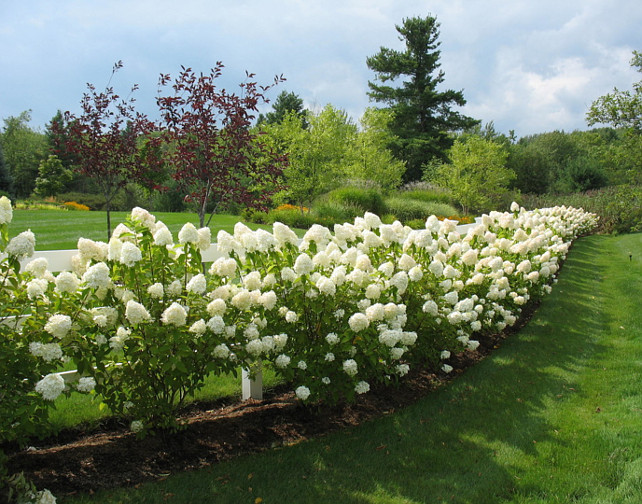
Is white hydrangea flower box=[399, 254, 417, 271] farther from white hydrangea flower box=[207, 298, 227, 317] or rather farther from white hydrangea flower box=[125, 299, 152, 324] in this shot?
white hydrangea flower box=[125, 299, 152, 324]

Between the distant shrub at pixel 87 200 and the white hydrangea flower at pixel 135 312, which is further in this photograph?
the distant shrub at pixel 87 200

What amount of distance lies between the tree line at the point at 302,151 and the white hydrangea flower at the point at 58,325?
3.56 meters

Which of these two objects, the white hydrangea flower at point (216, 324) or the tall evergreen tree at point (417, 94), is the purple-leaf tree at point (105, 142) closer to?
the white hydrangea flower at point (216, 324)

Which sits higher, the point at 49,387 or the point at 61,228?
the point at 61,228

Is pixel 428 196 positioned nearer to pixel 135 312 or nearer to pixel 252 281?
pixel 252 281

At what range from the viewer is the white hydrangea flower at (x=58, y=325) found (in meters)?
2.40

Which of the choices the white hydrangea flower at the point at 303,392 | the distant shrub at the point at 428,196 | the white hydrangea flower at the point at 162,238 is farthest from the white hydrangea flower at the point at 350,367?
the distant shrub at the point at 428,196

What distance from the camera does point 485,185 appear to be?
25406 mm

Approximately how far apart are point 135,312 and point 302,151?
1462 cm

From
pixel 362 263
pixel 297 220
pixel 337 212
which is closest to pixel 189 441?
pixel 362 263

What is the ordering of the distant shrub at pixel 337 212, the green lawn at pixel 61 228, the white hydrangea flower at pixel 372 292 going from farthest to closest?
1. the distant shrub at pixel 337 212
2. the green lawn at pixel 61 228
3. the white hydrangea flower at pixel 372 292

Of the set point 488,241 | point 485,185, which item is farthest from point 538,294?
point 485,185

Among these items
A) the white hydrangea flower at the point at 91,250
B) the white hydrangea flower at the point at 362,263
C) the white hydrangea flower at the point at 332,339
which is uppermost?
the white hydrangea flower at the point at 91,250

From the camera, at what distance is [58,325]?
240 cm
